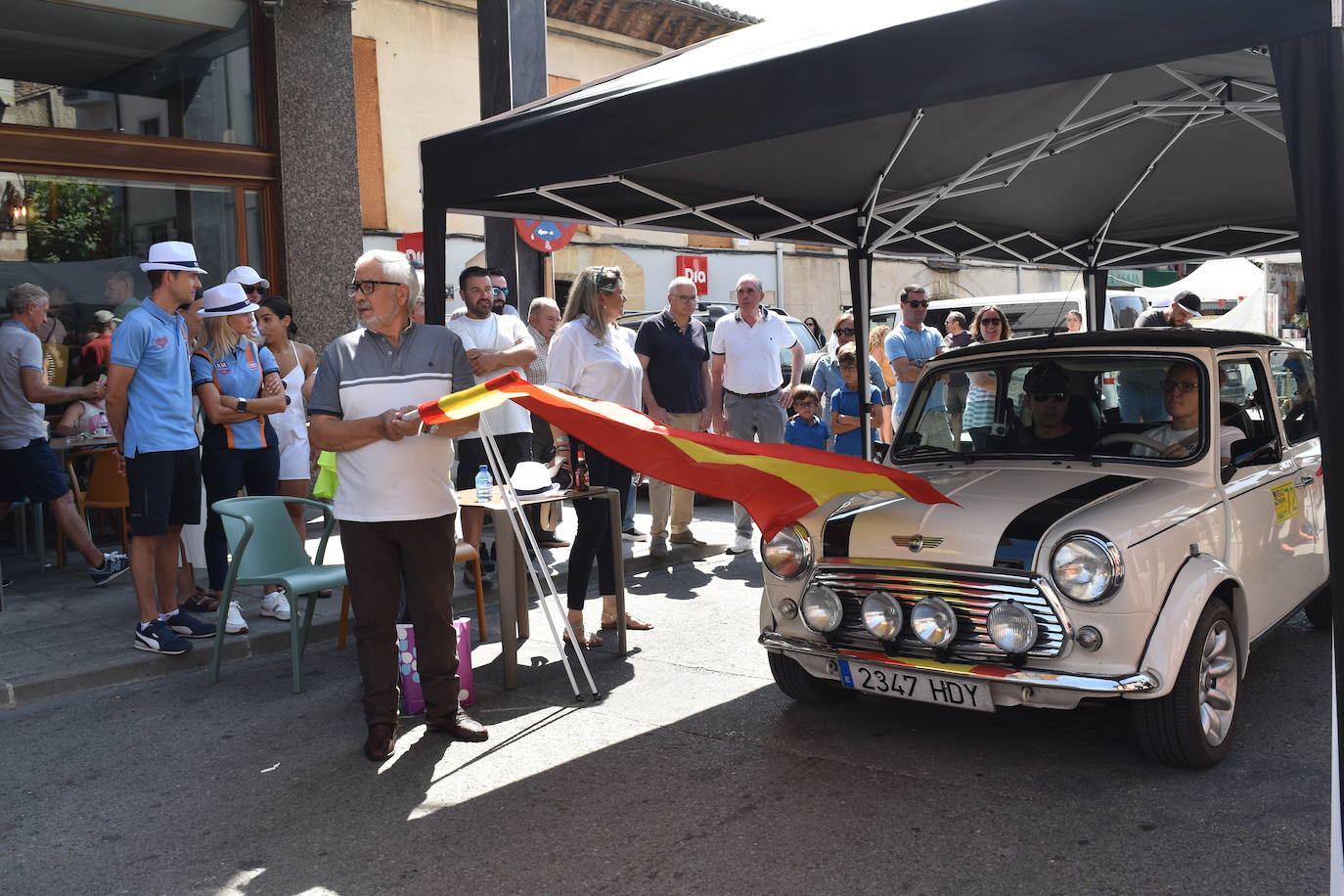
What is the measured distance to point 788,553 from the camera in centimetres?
474

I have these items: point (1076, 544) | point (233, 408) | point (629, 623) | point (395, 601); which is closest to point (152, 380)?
point (233, 408)

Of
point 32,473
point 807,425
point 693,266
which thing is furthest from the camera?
point 693,266

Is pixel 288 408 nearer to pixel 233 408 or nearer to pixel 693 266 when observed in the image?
pixel 233 408

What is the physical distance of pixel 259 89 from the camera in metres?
10.5

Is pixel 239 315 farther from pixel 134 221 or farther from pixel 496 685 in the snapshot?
pixel 134 221

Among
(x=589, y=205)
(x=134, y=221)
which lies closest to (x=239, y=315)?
(x=589, y=205)

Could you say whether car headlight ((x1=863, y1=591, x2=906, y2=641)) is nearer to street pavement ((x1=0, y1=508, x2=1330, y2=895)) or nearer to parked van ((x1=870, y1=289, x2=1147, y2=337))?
street pavement ((x1=0, y1=508, x2=1330, y2=895))

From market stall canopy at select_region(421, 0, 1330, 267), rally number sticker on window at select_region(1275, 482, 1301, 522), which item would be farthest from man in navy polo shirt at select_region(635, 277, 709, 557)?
rally number sticker on window at select_region(1275, 482, 1301, 522)

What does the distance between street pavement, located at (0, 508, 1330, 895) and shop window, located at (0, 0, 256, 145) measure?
5738 millimetres

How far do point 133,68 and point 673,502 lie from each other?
601 cm

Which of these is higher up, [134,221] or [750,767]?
[134,221]

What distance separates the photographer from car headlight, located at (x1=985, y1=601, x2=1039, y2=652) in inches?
162

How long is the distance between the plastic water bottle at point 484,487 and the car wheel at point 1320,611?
433 centimetres

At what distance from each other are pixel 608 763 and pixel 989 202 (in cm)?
595
